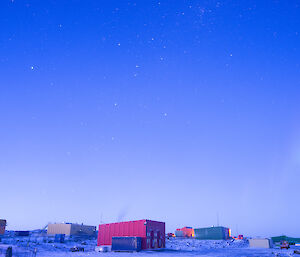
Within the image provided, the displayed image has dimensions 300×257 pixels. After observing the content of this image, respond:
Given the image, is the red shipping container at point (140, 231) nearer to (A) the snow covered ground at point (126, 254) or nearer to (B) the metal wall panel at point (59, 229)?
(A) the snow covered ground at point (126, 254)

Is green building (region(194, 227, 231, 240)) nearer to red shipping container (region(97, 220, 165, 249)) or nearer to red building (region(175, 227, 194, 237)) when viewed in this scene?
red building (region(175, 227, 194, 237))

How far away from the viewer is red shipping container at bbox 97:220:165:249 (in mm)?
41881

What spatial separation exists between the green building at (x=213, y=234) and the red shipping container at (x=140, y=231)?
3716 cm

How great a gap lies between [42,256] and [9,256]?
1825 centimetres

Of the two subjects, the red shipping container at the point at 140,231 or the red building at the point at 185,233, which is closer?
the red shipping container at the point at 140,231

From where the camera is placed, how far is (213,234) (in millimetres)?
78000

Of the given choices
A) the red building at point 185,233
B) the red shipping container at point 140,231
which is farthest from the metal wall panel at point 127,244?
the red building at point 185,233

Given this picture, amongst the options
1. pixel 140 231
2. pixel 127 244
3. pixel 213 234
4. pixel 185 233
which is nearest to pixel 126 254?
pixel 127 244

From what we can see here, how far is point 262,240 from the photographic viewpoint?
50094 mm

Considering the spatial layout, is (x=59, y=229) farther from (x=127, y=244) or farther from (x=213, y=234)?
(x=213, y=234)

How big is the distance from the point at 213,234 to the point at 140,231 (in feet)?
144

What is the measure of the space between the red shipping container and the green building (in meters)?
37.2

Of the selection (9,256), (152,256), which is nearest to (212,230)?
(152,256)

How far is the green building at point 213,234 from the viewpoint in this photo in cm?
7719
